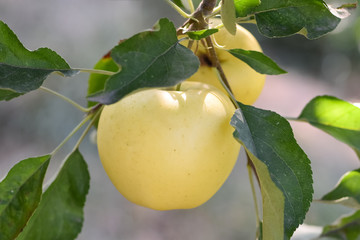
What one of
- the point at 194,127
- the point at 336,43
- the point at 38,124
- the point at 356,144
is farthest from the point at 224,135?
the point at 336,43

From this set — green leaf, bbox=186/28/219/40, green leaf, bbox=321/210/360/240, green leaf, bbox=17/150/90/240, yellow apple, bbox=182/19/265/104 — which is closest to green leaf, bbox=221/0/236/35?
green leaf, bbox=186/28/219/40

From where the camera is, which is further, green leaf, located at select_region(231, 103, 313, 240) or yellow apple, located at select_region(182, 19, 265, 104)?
yellow apple, located at select_region(182, 19, 265, 104)

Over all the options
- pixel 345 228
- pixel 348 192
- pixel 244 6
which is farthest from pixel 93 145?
pixel 244 6

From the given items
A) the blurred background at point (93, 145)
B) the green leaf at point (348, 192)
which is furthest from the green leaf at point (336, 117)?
the blurred background at point (93, 145)

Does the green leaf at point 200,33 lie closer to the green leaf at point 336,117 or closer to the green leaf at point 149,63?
the green leaf at point 149,63

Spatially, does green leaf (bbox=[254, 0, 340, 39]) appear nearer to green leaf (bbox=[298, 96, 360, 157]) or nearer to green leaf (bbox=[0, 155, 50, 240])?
green leaf (bbox=[298, 96, 360, 157])

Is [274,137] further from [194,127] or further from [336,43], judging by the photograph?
[336,43]

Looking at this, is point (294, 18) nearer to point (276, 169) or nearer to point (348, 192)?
point (276, 169)
